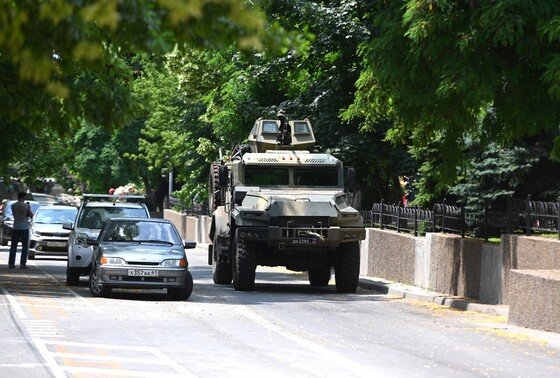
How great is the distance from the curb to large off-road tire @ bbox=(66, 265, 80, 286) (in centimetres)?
623

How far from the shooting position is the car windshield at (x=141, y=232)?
23.9 meters

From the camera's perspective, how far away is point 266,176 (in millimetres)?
27531

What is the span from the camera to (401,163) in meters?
36.3

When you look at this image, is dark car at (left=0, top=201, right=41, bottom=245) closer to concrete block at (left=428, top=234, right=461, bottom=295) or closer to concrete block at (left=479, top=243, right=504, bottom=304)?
concrete block at (left=428, top=234, right=461, bottom=295)

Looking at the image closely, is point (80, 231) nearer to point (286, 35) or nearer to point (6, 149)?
point (6, 149)

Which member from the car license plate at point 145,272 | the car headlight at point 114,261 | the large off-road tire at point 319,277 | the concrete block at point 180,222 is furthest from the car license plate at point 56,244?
the concrete block at point 180,222

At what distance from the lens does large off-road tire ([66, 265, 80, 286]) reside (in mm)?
26609

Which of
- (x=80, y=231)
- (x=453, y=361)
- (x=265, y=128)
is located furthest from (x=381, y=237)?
(x=453, y=361)

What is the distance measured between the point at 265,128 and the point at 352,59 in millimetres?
6752

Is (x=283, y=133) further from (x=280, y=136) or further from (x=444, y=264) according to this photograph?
(x=444, y=264)

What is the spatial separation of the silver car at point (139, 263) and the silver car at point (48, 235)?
1304 centimetres

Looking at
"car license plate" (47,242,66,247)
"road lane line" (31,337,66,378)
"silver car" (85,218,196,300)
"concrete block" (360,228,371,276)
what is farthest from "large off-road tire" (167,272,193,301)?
"car license plate" (47,242,66,247)

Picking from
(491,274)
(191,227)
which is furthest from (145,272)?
(191,227)

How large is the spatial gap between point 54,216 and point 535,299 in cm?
2221
